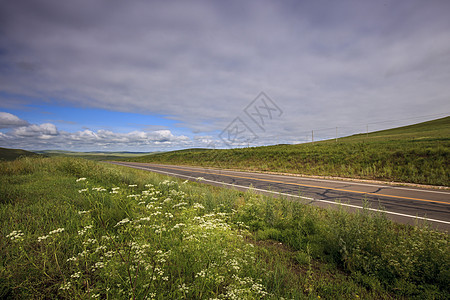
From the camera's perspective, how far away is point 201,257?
9.25 ft

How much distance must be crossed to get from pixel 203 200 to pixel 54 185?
18.5 ft

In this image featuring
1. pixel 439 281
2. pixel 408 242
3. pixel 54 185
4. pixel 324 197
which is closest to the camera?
pixel 439 281

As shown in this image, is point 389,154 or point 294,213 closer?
point 294,213

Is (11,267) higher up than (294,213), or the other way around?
(11,267)

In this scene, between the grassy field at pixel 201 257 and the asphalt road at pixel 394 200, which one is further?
the asphalt road at pixel 394 200

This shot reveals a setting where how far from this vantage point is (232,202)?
6656mm

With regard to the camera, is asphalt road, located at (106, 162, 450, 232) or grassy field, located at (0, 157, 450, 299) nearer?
grassy field, located at (0, 157, 450, 299)

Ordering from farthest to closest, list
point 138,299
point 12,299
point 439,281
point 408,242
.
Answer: point 408,242 < point 439,281 < point 12,299 < point 138,299

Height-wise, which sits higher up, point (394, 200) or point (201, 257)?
point (201, 257)

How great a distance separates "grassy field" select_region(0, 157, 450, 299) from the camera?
2.37m

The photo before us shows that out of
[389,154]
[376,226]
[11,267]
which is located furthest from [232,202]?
[389,154]

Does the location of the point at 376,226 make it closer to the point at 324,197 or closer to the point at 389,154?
the point at 324,197

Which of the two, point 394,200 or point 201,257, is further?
point 394,200

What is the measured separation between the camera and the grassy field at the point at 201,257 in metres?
2.37
